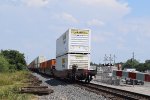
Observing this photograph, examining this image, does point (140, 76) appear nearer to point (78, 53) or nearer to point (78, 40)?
point (78, 53)

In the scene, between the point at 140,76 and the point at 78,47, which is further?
the point at 78,47

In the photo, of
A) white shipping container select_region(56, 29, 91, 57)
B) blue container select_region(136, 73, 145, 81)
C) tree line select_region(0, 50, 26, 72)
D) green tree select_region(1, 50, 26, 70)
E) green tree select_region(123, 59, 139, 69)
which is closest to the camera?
blue container select_region(136, 73, 145, 81)

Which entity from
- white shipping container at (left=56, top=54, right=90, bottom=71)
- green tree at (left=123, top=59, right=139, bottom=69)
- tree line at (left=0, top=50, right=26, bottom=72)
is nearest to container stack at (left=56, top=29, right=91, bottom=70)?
white shipping container at (left=56, top=54, right=90, bottom=71)

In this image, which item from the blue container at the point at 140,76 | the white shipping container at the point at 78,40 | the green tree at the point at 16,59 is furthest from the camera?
the green tree at the point at 16,59

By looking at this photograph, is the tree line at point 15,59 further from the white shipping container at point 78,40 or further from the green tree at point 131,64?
the white shipping container at point 78,40

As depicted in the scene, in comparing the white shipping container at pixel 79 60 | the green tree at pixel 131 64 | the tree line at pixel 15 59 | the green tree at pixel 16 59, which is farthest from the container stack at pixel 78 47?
the green tree at pixel 131 64

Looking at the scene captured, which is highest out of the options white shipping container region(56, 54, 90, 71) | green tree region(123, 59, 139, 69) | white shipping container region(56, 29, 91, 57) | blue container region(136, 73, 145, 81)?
green tree region(123, 59, 139, 69)

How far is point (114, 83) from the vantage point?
108 feet

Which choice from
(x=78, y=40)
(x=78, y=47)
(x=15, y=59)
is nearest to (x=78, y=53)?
(x=78, y=47)

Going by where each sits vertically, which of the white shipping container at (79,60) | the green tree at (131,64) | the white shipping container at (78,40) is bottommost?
the white shipping container at (79,60)

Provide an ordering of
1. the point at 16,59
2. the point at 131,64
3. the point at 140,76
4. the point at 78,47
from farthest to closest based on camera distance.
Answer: the point at 131,64, the point at 16,59, the point at 78,47, the point at 140,76

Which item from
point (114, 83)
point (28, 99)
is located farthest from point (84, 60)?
point (28, 99)

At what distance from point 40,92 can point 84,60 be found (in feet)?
36.5

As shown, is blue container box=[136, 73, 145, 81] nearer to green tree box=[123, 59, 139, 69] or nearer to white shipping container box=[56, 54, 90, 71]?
white shipping container box=[56, 54, 90, 71]
